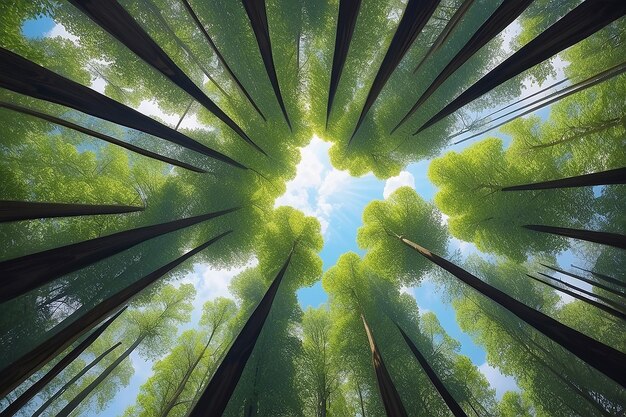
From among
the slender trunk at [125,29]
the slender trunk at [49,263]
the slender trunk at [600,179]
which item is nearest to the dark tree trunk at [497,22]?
the slender trunk at [600,179]

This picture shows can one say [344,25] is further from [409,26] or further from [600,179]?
[600,179]

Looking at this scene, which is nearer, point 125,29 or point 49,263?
point 49,263

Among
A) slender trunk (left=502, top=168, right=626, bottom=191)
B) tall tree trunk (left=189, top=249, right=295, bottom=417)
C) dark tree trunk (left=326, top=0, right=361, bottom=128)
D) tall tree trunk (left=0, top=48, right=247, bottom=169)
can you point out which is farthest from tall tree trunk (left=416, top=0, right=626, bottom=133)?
tall tree trunk (left=0, top=48, right=247, bottom=169)

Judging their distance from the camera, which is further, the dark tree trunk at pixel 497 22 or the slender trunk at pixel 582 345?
the dark tree trunk at pixel 497 22

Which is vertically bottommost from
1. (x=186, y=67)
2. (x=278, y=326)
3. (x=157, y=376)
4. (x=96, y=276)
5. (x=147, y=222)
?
(x=157, y=376)

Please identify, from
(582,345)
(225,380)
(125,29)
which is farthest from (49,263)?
(582,345)

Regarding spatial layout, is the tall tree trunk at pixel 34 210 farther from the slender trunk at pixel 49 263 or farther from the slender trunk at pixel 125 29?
the slender trunk at pixel 125 29

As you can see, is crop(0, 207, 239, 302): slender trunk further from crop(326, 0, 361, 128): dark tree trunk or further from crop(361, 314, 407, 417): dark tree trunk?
crop(326, 0, 361, 128): dark tree trunk

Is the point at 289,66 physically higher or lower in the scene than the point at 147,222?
higher

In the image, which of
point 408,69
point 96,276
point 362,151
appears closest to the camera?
point 96,276

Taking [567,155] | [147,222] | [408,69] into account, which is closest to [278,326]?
[147,222]

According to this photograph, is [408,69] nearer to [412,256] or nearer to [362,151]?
[362,151]

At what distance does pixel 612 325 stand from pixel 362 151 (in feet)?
31.3

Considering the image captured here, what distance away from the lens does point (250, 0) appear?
2928 mm
